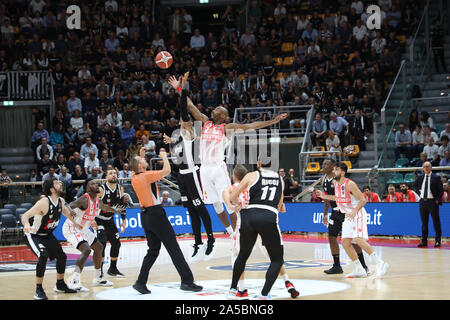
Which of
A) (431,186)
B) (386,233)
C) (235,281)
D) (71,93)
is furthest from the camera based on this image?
(71,93)

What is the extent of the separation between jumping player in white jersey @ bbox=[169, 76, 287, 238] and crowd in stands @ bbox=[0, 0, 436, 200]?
11.2 meters

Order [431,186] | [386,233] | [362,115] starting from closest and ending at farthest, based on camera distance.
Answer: [431,186] < [386,233] < [362,115]

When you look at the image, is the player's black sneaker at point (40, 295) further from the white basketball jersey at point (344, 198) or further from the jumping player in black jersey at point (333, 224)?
the white basketball jersey at point (344, 198)

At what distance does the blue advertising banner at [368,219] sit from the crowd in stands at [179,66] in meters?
2.03

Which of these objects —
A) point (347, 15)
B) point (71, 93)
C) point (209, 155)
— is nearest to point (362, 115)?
point (347, 15)

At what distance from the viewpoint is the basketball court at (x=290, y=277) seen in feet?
35.8

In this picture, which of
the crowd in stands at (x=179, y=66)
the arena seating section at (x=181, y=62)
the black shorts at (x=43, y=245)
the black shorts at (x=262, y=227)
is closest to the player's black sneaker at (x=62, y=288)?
the black shorts at (x=43, y=245)

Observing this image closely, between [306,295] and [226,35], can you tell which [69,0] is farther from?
[306,295]

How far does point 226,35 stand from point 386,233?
1333 cm

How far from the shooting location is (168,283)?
12617 millimetres

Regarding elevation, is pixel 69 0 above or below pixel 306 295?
above

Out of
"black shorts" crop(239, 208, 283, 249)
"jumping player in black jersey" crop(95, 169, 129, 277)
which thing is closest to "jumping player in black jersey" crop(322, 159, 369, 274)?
"black shorts" crop(239, 208, 283, 249)

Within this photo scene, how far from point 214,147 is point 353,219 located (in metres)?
2.79

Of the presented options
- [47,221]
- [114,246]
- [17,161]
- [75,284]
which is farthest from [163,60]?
[17,161]
